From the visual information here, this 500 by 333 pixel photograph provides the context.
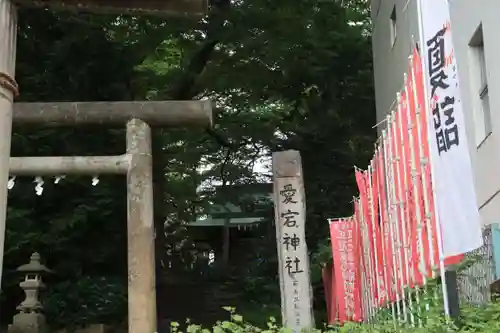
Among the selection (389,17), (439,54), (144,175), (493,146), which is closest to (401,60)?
(389,17)

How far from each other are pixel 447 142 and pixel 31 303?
935 centimetres

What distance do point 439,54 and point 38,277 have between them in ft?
31.2

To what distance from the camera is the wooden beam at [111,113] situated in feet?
25.8

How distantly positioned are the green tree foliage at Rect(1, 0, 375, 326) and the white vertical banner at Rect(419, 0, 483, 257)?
8369mm

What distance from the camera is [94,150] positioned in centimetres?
1351

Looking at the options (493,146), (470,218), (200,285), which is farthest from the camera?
(200,285)

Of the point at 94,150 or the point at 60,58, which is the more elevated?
the point at 60,58

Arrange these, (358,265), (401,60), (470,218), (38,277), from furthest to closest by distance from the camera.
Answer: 1. (38,277)
2. (401,60)
3. (358,265)
4. (470,218)

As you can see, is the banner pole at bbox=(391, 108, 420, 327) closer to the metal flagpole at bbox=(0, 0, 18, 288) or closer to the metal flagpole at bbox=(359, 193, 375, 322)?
the metal flagpole at bbox=(359, 193, 375, 322)

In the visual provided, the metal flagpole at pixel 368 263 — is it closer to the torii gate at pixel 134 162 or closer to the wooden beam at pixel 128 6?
the torii gate at pixel 134 162

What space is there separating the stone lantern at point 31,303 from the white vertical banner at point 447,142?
8.95 m

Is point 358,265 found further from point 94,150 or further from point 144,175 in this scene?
point 94,150

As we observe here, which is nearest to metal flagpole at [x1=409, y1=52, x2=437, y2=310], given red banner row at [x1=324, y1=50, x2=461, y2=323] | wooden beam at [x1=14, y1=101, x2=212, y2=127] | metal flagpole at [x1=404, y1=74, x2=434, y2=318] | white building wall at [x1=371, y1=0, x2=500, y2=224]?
red banner row at [x1=324, y1=50, x2=461, y2=323]

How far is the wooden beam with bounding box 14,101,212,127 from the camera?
310 inches
